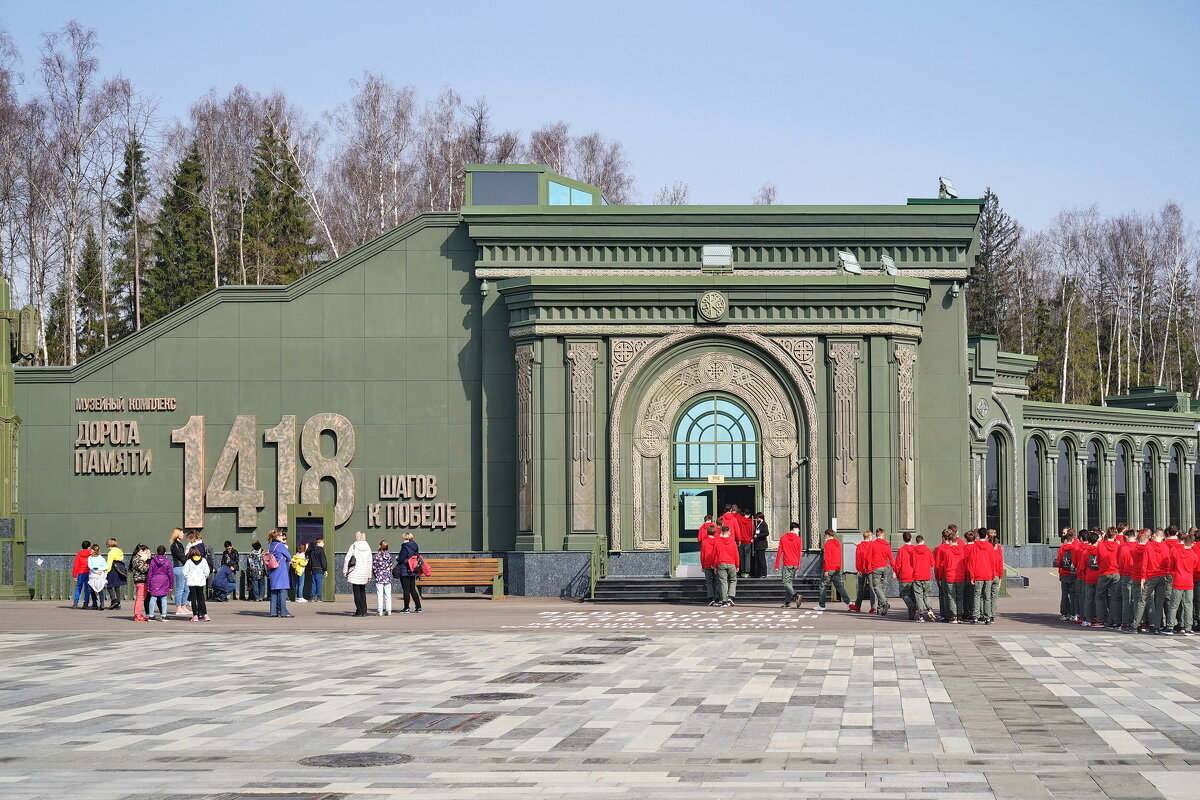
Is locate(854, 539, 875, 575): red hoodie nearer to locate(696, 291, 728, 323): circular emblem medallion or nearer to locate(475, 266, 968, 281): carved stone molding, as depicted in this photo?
locate(696, 291, 728, 323): circular emblem medallion

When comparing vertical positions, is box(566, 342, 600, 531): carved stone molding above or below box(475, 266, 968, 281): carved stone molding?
below

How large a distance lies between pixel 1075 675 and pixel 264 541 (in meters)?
22.5

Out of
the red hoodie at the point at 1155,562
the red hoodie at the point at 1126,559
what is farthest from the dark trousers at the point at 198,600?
the red hoodie at the point at 1155,562

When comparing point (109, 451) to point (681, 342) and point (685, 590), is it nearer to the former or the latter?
point (681, 342)

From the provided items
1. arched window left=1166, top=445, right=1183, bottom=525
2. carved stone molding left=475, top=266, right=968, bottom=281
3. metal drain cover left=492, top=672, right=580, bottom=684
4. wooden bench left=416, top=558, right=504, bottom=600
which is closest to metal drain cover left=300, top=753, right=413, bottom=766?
metal drain cover left=492, top=672, right=580, bottom=684

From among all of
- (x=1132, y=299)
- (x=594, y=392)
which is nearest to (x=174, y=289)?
(x=594, y=392)

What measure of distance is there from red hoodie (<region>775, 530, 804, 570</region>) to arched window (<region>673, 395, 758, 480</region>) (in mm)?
4012

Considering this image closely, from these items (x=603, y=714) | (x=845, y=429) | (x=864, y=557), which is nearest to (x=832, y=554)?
(x=864, y=557)

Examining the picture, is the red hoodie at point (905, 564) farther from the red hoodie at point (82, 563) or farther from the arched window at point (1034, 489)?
the arched window at point (1034, 489)

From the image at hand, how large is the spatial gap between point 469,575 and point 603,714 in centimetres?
1943

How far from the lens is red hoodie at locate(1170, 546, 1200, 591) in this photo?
2436 cm

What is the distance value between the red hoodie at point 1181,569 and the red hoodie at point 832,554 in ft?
23.0

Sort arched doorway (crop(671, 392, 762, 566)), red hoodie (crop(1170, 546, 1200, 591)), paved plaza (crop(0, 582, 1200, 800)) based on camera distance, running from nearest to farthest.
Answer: paved plaza (crop(0, 582, 1200, 800)) < red hoodie (crop(1170, 546, 1200, 591)) < arched doorway (crop(671, 392, 762, 566))

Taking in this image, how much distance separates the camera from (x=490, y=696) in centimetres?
1630
